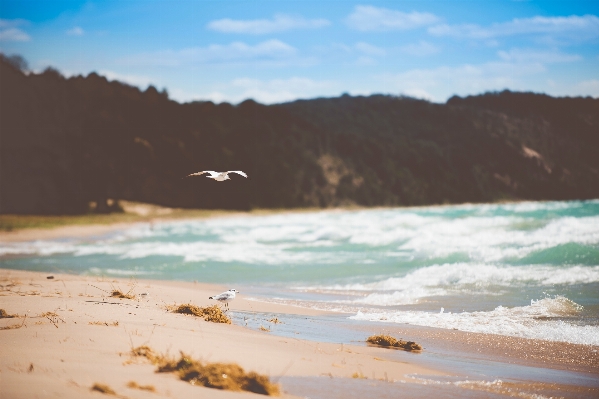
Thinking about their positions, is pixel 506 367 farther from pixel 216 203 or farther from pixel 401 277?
pixel 216 203

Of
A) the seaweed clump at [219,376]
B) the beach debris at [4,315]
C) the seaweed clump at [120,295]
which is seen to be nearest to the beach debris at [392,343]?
the seaweed clump at [219,376]

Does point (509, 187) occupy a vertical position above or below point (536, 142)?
below

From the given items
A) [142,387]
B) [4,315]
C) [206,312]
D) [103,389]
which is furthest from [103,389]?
[206,312]

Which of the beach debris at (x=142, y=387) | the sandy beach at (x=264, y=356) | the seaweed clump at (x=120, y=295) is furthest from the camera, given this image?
the seaweed clump at (x=120, y=295)

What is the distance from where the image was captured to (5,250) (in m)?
24.0

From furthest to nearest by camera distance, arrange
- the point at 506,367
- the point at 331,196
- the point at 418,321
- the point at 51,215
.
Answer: the point at 331,196
the point at 51,215
the point at 418,321
the point at 506,367

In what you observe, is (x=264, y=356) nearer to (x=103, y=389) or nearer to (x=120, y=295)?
(x=103, y=389)

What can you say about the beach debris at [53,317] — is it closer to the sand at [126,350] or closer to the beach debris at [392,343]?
the sand at [126,350]

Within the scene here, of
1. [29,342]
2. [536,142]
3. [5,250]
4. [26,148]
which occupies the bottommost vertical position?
[5,250]

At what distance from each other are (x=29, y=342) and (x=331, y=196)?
66673 millimetres

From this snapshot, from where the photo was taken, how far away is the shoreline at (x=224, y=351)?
452cm

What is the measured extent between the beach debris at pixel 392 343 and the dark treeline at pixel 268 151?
4716cm

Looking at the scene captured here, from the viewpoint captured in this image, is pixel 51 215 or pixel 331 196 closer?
pixel 51 215

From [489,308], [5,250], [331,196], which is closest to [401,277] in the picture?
[489,308]
